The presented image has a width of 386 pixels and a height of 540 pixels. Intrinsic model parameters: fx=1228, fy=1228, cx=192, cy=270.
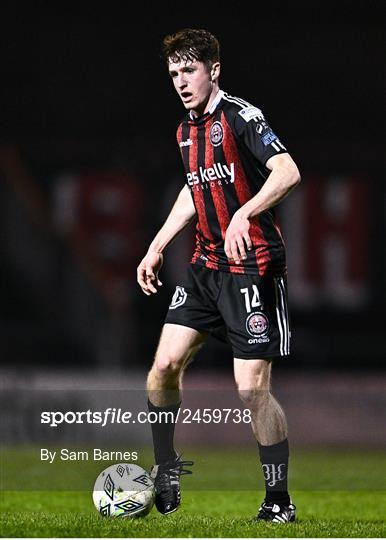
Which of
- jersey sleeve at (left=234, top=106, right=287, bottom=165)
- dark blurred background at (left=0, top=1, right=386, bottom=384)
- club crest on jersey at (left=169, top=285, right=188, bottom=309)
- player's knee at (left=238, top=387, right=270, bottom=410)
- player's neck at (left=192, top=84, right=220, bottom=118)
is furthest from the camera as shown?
dark blurred background at (left=0, top=1, right=386, bottom=384)

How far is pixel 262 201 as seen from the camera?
5.21 meters

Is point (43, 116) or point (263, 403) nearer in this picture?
point (263, 403)

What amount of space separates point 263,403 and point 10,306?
28.8 feet

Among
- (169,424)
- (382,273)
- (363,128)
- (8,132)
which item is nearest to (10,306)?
(8,132)

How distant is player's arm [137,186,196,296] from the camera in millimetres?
5895

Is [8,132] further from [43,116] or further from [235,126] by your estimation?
[235,126]

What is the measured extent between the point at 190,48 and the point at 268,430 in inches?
70.3

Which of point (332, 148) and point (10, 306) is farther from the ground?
point (332, 148)

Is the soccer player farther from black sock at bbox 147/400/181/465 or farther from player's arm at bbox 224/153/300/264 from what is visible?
player's arm at bbox 224/153/300/264

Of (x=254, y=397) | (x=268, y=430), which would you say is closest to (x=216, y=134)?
(x=254, y=397)

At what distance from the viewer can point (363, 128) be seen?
1680cm

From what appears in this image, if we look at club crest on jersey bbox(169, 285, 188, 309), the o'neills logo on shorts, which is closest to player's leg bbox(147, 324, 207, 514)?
club crest on jersey bbox(169, 285, 188, 309)

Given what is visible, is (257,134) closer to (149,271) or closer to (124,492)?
(149,271)

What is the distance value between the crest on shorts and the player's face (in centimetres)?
100
